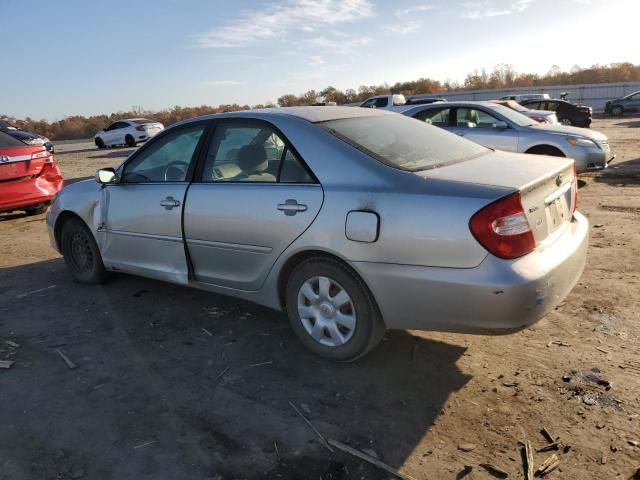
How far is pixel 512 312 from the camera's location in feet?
8.96

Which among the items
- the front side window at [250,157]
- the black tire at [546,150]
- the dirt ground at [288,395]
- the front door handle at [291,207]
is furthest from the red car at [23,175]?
the black tire at [546,150]

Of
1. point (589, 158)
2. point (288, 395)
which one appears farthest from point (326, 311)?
point (589, 158)

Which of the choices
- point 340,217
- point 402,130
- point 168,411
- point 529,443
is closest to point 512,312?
point 529,443

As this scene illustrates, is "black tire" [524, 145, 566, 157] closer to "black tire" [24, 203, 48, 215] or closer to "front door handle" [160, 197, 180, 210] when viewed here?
"front door handle" [160, 197, 180, 210]

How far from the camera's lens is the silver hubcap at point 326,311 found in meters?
3.29

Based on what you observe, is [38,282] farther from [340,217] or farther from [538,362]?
[538,362]

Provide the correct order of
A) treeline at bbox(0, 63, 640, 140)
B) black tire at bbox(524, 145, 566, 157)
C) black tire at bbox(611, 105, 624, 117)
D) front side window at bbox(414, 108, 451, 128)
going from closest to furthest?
black tire at bbox(524, 145, 566, 157)
front side window at bbox(414, 108, 451, 128)
black tire at bbox(611, 105, 624, 117)
treeline at bbox(0, 63, 640, 140)

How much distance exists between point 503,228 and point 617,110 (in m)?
33.9

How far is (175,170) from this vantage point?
4227mm

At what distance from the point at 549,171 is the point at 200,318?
113 inches

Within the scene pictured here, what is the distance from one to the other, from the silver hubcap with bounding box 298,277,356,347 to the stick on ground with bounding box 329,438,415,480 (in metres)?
0.81

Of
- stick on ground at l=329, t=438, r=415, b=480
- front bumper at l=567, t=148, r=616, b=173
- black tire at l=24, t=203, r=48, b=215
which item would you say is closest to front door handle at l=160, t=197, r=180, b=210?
stick on ground at l=329, t=438, r=415, b=480

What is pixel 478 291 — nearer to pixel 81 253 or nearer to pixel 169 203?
pixel 169 203

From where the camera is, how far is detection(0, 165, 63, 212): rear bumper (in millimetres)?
7863
